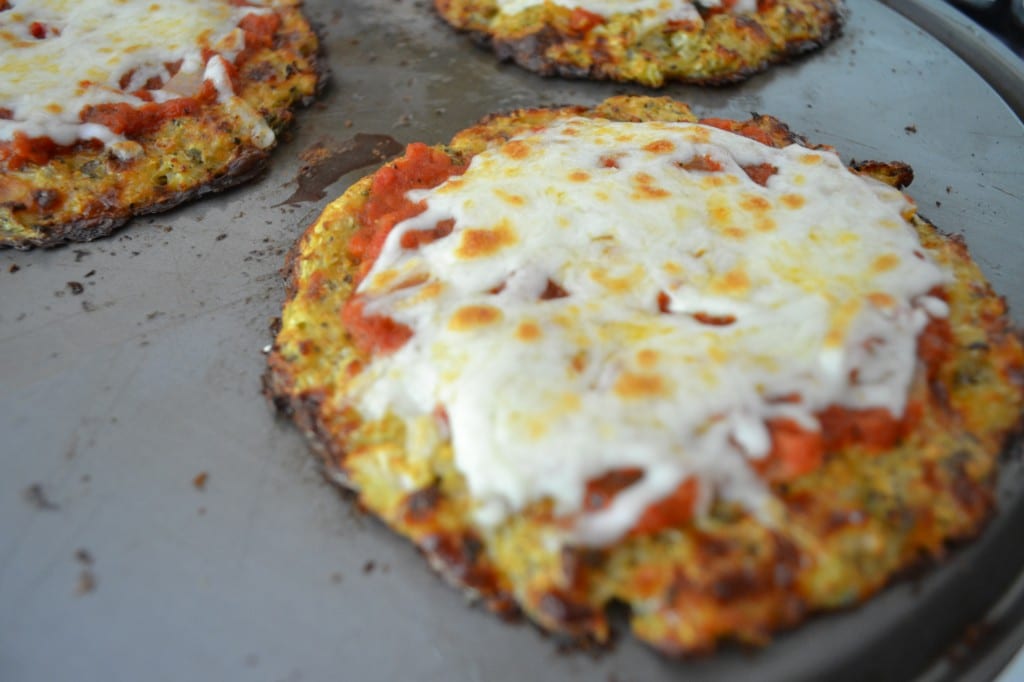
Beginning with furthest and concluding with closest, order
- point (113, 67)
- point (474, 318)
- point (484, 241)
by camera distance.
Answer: point (113, 67) < point (484, 241) < point (474, 318)

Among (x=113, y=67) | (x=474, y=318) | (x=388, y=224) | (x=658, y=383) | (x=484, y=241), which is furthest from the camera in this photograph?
(x=113, y=67)

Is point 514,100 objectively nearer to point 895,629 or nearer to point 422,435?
point 422,435

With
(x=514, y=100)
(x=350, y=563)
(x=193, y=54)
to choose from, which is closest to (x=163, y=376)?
(x=350, y=563)

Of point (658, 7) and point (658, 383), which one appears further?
point (658, 7)

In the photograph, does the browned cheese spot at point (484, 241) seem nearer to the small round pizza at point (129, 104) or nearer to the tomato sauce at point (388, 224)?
the tomato sauce at point (388, 224)

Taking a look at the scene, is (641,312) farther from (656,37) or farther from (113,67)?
(113,67)

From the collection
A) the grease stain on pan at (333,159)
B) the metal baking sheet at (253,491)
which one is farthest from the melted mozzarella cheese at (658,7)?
the grease stain on pan at (333,159)

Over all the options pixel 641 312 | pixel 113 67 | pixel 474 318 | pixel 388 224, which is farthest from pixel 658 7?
pixel 113 67
